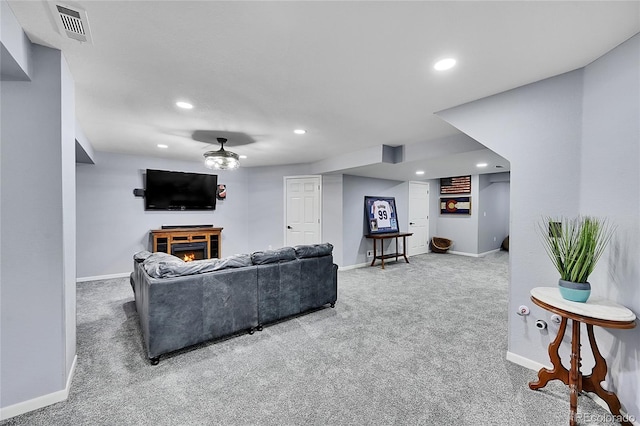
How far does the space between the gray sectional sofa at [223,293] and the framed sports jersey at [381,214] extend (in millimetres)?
2903

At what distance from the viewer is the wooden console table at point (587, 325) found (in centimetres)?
149

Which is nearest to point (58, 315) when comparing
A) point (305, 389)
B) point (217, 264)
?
point (217, 264)

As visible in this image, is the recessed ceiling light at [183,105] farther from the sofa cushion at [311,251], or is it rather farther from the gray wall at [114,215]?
the gray wall at [114,215]

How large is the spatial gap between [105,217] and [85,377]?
380 cm

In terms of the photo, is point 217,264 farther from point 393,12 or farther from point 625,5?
point 625,5

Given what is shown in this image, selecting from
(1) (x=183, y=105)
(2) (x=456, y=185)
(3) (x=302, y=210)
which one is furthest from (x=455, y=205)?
(1) (x=183, y=105)

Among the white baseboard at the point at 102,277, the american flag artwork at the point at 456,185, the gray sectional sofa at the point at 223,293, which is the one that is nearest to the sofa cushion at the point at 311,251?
the gray sectional sofa at the point at 223,293

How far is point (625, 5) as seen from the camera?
1373mm

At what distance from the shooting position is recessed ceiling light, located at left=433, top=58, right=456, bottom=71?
1.89m

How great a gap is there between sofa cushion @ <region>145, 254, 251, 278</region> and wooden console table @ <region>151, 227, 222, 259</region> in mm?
3051

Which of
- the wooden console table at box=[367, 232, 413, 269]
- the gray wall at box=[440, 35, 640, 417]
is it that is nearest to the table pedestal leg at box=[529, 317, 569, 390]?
the gray wall at box=[440, 35, 640, 417]

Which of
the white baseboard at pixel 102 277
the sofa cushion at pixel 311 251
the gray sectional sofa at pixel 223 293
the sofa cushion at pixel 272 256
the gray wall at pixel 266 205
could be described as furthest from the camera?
the gray wall at pixel 266 205

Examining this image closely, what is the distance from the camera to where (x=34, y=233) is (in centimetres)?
174

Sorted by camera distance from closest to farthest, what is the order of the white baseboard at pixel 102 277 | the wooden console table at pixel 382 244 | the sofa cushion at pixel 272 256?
the sofa cushion at pixel 272 256 → the white baseboard at pixel 102 277 → the wooden console table at pixel 382 244
